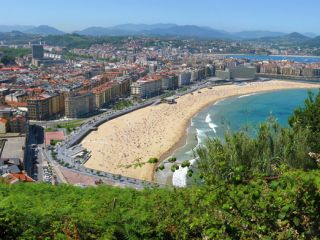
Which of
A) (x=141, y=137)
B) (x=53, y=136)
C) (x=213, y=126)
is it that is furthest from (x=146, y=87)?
(x=53, y=136)

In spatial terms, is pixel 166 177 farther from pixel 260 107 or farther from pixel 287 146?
pixel 260 107

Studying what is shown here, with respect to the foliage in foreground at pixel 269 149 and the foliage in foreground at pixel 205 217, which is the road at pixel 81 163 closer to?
the foliage in foreground at pixel 269 149

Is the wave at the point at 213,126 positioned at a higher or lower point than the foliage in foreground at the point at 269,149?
lower

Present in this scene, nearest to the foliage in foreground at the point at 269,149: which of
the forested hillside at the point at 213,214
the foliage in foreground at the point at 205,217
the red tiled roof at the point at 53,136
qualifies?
the forested hillside at the point at 213,214

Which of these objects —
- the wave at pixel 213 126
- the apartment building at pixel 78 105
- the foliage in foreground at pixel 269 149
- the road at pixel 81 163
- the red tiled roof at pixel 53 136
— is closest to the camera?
the foliage in foreground at pixel 269 149

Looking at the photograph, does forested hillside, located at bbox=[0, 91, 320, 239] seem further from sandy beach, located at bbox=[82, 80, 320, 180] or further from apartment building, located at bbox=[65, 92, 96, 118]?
apartment building, located at bbox=[65, 92, 96, 118]

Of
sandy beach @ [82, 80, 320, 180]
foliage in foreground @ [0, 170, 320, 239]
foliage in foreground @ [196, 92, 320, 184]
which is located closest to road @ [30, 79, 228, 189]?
sandy beach @ [82, 80, 320, 180]

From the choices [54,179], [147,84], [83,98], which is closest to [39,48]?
[147,84]
